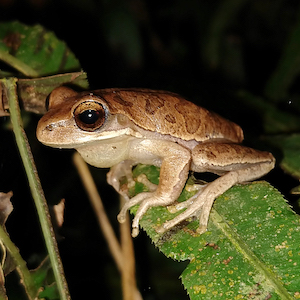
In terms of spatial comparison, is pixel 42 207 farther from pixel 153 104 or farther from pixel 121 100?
pixel 153 104

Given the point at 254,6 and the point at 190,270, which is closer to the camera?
the point at 190,270

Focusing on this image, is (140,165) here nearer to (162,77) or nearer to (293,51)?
(162,77)

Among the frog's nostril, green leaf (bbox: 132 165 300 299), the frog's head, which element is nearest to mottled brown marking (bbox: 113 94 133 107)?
the frog's head

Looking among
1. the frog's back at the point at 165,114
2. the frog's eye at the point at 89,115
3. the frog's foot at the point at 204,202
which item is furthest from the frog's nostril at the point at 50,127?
the frog's foot at the point at 204,202

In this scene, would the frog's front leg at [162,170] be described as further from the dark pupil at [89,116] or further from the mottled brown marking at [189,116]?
the dark pupil at [89,116]

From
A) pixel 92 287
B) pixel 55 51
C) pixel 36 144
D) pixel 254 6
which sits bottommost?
pixel 92 287

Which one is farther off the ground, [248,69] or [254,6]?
[254,6]

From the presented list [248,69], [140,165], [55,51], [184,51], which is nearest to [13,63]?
[55,51]

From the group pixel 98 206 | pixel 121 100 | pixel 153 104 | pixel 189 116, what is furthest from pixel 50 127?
pixel 98 206
